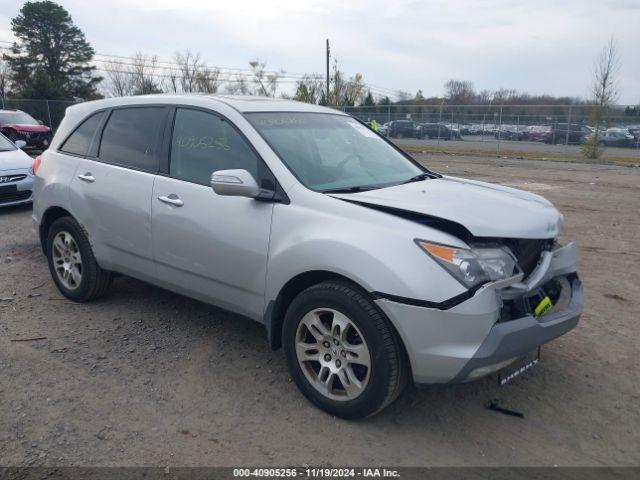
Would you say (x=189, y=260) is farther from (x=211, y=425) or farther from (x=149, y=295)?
(x=149, y=295)

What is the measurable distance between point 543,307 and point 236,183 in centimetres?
193

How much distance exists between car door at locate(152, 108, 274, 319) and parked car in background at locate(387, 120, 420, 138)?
112ft

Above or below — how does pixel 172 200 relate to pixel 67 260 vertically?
above

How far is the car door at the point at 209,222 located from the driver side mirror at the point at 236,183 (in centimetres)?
14

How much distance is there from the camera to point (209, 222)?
145 inches

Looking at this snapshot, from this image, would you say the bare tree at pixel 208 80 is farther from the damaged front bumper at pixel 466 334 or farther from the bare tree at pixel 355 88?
the damaged front bumper at pixel 466 334

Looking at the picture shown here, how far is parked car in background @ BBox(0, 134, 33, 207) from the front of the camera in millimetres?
8891

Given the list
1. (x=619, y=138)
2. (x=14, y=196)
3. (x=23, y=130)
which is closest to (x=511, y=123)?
(x=619, y=138)

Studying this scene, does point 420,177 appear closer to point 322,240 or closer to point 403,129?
point 322,240

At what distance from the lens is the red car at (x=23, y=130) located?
19.7m

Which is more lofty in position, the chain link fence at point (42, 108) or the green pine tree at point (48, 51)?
the green pine tree at point (48, 51)

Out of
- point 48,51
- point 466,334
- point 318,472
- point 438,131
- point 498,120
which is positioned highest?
point 48,51

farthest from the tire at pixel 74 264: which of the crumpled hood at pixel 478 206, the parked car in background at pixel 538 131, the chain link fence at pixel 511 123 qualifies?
the parked car in background at pixel 538 131

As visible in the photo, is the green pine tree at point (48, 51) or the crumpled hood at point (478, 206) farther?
the green pine tree at point (48, 51)
